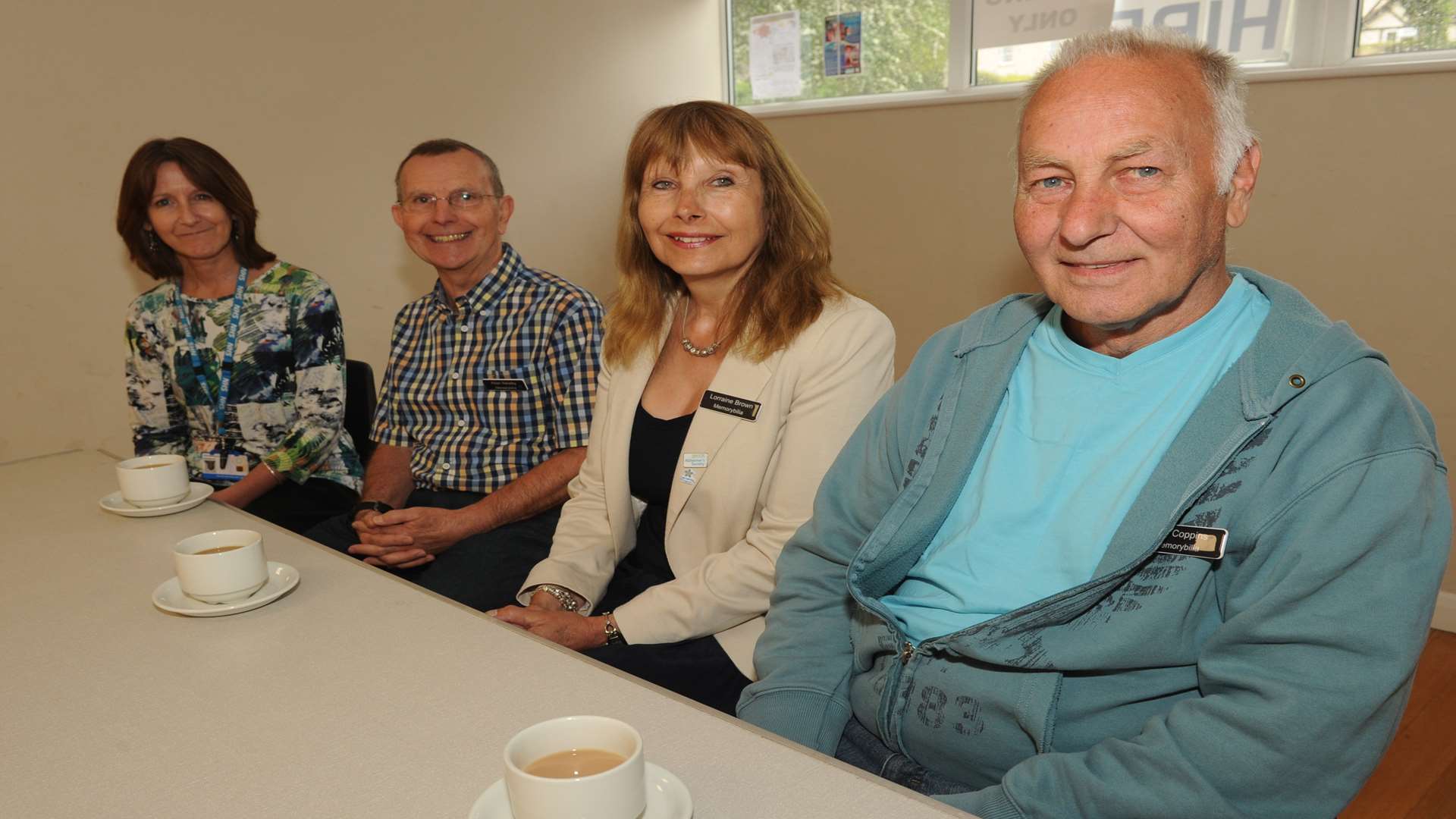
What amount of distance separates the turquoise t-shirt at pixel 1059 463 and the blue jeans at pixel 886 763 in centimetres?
16

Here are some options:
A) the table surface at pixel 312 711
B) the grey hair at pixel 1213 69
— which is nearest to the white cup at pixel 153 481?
the table surface at pixel 312 711

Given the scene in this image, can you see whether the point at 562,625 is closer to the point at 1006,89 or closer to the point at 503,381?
the point at 503,381

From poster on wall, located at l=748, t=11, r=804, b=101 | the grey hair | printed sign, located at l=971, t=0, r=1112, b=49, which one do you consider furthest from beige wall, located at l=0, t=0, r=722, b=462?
the grey hair

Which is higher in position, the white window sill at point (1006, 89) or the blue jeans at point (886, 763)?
the white window sill at point (1006, 89)

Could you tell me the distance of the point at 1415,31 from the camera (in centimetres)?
314

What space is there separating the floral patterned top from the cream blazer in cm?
101

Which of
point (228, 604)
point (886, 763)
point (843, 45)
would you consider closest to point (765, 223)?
point (886, 763)

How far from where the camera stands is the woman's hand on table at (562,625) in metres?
→ 1.73

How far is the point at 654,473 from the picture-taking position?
1.96 m

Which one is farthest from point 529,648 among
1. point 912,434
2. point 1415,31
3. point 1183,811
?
point 1415,31

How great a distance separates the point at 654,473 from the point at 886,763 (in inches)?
32.0

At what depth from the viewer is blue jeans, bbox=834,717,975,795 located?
126cm

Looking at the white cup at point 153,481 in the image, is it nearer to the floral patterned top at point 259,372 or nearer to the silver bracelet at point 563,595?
the silver bracelet at point 563,595

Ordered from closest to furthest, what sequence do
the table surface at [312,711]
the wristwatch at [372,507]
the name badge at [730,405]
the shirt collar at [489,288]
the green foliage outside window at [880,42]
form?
the table surface at [312,711] < the name badge at [730,405] < the wristwatch at [372,507] < the shirt collar at [489,288] < the green foliage outside window at [880,42]
